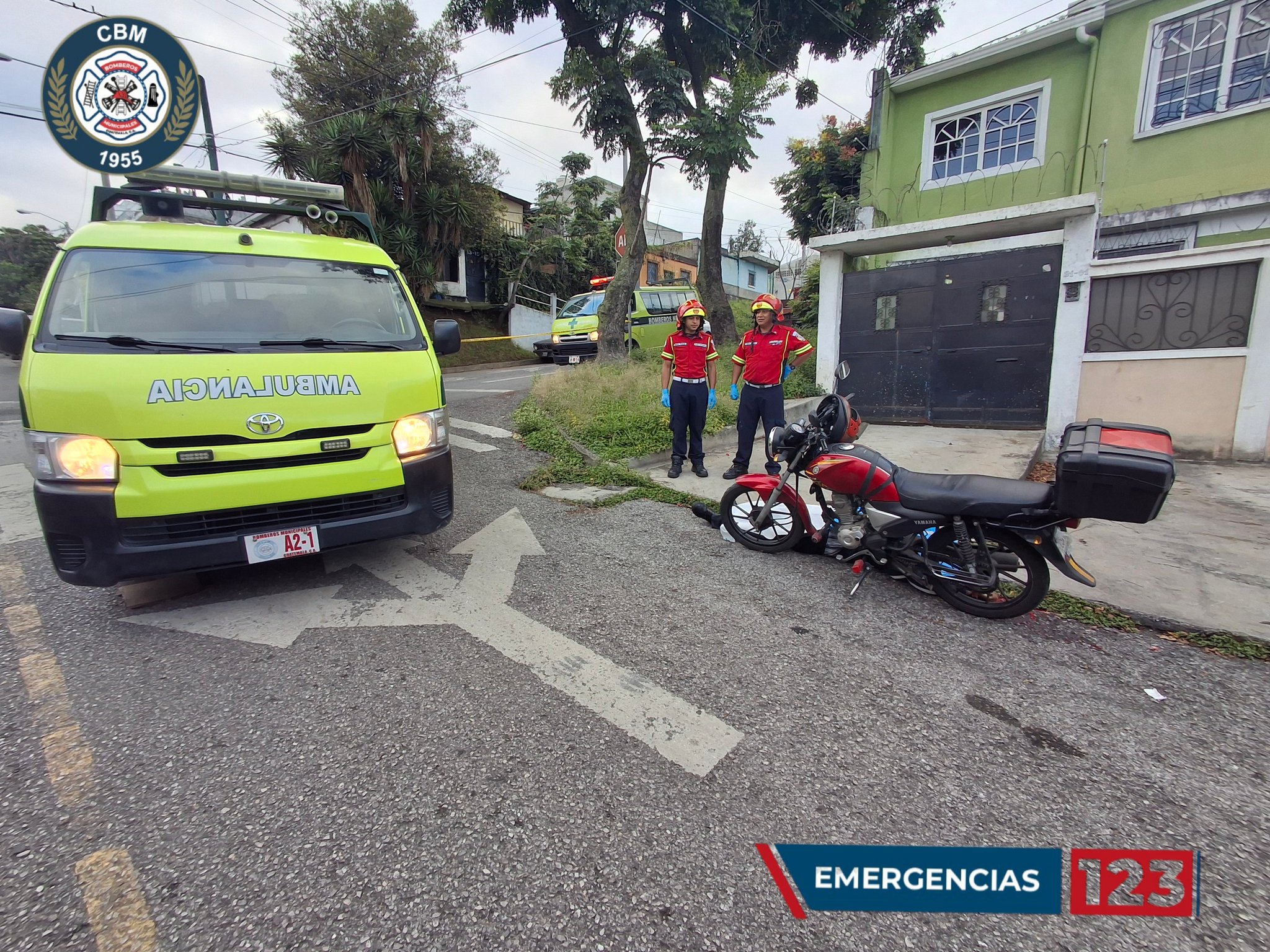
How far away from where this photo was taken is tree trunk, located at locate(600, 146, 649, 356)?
1124cm

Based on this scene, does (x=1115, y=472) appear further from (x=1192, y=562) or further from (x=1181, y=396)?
(x=1181, y=396)

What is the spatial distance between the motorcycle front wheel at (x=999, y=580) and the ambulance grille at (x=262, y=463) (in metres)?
3.31

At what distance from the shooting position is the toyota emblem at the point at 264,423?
10.0 feet

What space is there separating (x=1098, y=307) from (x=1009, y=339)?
0.99 metres

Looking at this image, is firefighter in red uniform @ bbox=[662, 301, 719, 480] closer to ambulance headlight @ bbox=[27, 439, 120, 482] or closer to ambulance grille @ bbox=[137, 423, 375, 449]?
ambulance grille @ bbox=[137, 423, 375, 449]

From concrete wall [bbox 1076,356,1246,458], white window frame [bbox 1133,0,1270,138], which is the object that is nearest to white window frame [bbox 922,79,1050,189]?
white window frame [bbox 1133,0,1270,138]

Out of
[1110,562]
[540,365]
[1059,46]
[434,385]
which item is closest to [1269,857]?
[1110,562]

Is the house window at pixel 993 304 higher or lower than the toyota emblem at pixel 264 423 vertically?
higher

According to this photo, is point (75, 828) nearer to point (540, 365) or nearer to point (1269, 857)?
point (1269, 857)

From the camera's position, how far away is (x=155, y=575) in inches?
115

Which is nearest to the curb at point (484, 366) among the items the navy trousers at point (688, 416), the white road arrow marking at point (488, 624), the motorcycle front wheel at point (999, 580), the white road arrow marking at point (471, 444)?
the white road arrow marking at point (471, 444)

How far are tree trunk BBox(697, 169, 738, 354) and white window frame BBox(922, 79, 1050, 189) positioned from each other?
388 cm

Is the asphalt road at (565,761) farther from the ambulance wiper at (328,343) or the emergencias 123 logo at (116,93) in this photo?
Result: the emergencias 123 logo at (116,93)

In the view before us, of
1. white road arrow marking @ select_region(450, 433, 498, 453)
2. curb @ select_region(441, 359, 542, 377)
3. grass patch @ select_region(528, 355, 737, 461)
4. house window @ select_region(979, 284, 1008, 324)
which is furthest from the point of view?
curb @ select_region(441, 359, 542, 377)
